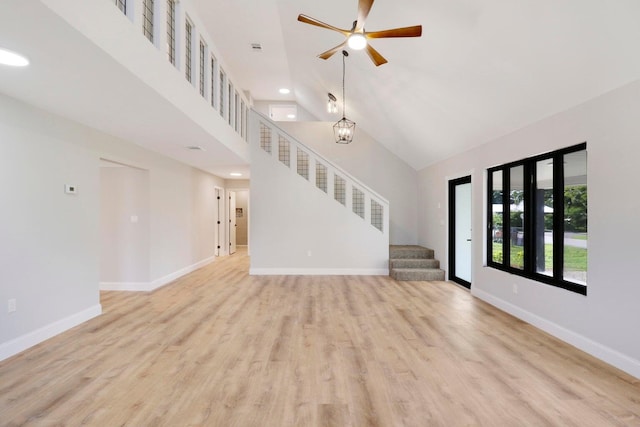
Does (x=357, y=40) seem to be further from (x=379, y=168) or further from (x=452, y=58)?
(x=379, y=168)

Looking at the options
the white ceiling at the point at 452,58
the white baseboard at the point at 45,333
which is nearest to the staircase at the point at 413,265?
the white ceiling at the point at 452,58

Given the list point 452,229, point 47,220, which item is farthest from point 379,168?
point 47,220

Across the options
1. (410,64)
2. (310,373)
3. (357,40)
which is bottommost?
(310,373)

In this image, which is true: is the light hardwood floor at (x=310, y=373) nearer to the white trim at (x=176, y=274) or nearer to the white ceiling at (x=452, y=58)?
the white trim at (x=176, y=274)

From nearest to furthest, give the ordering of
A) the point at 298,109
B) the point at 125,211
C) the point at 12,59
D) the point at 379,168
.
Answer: the point at 12,59
the point at 125,211
the point at 379,168
the point at 298,109

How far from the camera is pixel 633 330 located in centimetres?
262

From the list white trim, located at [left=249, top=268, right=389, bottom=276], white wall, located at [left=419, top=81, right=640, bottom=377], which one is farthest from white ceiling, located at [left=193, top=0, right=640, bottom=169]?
white trim, located at [left=249, top=268, right=389, bottom=276]

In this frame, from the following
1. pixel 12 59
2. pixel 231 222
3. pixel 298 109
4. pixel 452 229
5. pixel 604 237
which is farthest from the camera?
pixel 231 222

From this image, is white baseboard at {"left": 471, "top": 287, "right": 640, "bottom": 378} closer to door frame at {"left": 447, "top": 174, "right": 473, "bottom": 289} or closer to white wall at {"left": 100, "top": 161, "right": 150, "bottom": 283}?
door frame at {"left": 447, "top": 174, "right": 473, "bottom": 289}

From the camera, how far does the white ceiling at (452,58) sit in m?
2.55

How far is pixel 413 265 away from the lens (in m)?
6.65

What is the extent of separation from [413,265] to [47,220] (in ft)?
19.8

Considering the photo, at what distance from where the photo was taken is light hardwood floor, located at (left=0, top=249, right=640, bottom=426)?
2111mm

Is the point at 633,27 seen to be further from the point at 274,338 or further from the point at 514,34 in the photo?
the point at 274,338
